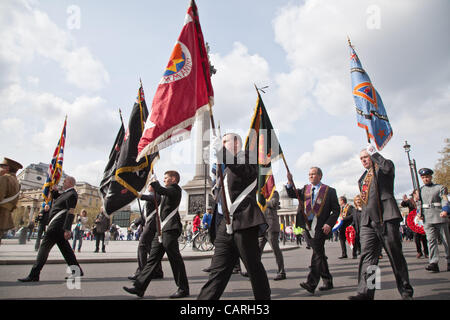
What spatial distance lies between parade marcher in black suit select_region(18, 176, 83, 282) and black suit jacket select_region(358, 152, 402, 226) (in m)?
5.39

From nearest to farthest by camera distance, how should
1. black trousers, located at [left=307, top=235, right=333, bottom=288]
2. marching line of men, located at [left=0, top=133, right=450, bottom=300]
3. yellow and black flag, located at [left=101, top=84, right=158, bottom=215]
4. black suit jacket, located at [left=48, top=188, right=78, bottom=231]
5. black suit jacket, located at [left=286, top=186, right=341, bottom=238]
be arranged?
marching line of men, located at [left=0, top=133, right=450, bottom=300]
black trousers, located at [left=307, top=235, right=333, bottom=288]
black suit jacket, located at [left=286, top=186, right=341, bottom=238]
yellow and black flag, located at [left=101, top=84, right=158, bottom=215]
black suit jacket, located at [left=48, top=188, right=78, bottom=231]

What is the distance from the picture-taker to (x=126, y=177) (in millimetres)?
5750

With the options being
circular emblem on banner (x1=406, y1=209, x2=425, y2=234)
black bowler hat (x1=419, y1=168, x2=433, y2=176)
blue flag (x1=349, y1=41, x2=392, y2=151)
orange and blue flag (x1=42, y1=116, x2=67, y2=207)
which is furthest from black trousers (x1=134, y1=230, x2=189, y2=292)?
circular emblem on banner (x1=406, y1=209, x2=425, y2=234)

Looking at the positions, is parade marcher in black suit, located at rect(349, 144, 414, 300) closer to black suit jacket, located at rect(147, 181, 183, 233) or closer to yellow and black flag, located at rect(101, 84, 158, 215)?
black suit jacket, located at rect(147, 181, 183, 233)

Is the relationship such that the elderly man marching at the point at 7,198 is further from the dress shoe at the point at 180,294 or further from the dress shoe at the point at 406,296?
the dress shoe at the point at 406,296

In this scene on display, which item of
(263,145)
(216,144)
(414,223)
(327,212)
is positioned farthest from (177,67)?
(414,223)

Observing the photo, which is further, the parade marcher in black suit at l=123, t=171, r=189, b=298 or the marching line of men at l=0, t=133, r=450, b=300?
the parade marcher in black suit at l=123, t=171, r=189, b=298

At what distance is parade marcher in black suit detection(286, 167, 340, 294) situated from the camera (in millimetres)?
4969

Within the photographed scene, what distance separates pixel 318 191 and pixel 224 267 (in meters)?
2.99

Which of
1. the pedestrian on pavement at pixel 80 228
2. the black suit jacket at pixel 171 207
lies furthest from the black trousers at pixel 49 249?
the pedestrian on pavement at pixel 80 228

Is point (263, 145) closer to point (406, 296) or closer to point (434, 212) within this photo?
point (406, 296)

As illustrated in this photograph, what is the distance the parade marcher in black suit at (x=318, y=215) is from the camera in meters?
4.97

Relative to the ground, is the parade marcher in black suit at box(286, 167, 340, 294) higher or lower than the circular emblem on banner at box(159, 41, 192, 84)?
lower
